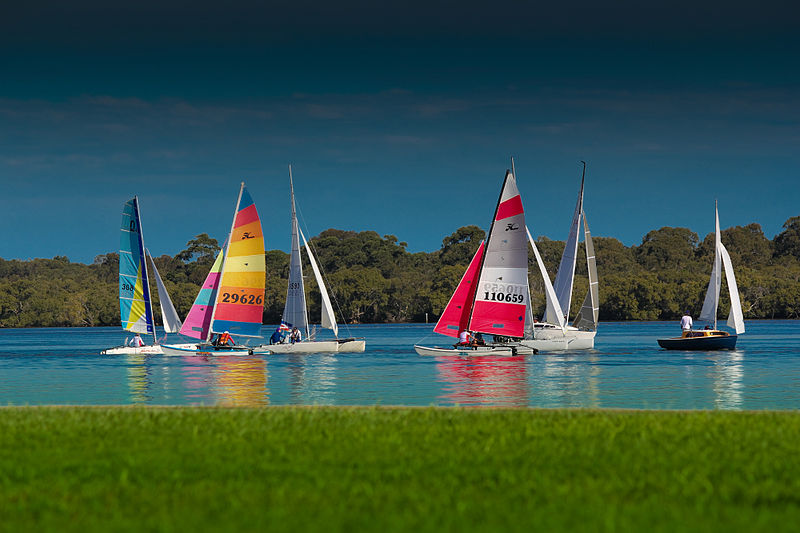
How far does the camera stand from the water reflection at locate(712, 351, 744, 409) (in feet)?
101

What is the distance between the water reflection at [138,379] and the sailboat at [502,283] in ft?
54.4

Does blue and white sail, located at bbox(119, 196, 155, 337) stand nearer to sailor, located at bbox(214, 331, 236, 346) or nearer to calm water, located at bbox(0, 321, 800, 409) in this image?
calm water, located at bbox(0, 321, 800, 409)

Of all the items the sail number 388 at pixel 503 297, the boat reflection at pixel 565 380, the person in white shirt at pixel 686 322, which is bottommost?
the boat reflection at pixel 565 380

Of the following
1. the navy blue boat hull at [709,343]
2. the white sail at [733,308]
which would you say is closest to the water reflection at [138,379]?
the navy blue boat hull at [709,343]

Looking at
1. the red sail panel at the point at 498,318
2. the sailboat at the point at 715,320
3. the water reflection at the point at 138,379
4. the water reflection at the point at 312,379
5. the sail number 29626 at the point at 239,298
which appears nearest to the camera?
the water reflection at the point at 312,379

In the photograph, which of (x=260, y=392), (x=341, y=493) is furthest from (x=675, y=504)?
(x=260, y=392)

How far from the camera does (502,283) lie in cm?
5231

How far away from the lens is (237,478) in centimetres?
1149

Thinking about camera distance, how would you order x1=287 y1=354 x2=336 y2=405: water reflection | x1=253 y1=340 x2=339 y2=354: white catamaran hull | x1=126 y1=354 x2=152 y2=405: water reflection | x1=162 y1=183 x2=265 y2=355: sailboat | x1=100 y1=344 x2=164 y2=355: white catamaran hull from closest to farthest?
x1=287 y1=354 x2=336 y2=405: water reflection
x1=126 y1=354 x2=152 y2=405: water reflection
x1=162 y1=183 x2=265 y2=355: sailboat
x1=253 y1=340 x2=339 y2=354: white catamaran hull
x1=100 y1=344 x2=164 y2=355: white catamaran hull

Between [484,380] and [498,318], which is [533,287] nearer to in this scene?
[498,318]

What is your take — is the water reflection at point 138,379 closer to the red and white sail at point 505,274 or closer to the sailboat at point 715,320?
the red and white sail at point 505,274

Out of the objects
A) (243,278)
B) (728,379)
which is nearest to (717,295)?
(728,379)

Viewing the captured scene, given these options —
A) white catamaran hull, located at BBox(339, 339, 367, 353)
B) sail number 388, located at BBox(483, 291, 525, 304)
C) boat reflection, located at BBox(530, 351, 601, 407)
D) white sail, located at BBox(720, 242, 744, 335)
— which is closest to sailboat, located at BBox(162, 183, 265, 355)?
white catamaran hull, located at BBox(339, 339, 367, 353)

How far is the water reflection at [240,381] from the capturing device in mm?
30922
